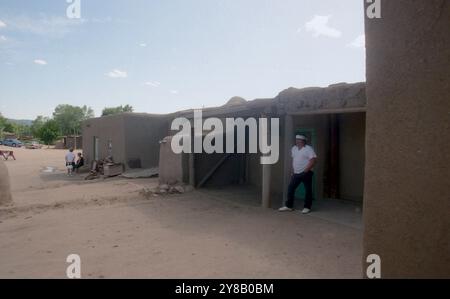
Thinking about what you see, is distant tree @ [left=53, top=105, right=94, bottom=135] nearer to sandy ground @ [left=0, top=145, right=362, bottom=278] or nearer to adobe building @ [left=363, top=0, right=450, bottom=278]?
sandy ground @ [left=0, top=145, right=362, bottom=278]

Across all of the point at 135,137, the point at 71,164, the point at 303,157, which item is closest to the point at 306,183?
the point at 303,157

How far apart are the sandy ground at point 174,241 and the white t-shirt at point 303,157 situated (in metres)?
1.05

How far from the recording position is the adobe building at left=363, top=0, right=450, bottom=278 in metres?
1.79

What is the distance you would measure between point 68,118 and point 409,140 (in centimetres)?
8085

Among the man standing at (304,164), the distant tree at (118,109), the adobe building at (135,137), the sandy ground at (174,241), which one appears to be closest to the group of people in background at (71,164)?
the adobe building at (135,137)

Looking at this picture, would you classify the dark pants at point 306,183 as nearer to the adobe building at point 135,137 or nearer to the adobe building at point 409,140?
the adobe building at point 409,140

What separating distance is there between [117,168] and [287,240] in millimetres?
12604

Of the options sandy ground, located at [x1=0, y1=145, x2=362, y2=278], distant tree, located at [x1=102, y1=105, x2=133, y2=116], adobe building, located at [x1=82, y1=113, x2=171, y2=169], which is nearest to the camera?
sandy ground, located at [x1=0, y1=145, x2=362, y2=278]

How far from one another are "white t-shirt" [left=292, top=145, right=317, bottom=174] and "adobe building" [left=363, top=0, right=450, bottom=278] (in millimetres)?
5446

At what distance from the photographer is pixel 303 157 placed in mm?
7547

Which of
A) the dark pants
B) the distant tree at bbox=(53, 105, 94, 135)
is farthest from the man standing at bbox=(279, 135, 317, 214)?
the distant tree at bbox=(53, 105, 94, 135)

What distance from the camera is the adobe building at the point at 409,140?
1.79m

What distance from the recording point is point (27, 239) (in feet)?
20.1
